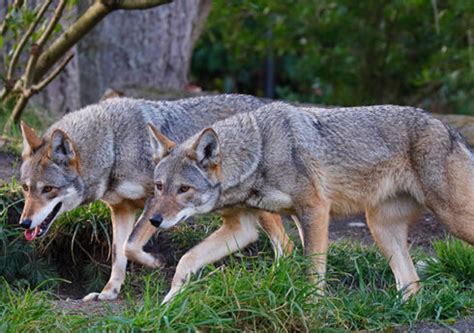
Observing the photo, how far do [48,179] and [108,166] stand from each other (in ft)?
1.75

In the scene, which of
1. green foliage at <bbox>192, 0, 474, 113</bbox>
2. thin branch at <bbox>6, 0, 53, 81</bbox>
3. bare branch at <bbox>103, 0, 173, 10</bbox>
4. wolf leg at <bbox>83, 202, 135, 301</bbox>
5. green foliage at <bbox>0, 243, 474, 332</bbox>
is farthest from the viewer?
green foliage at <bbox>192, 0, 474, 113</bbox>

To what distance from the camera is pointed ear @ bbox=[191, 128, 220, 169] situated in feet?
23.1

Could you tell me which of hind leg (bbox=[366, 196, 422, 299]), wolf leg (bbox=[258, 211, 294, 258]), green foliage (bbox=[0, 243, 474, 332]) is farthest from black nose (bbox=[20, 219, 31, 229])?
hind leg (bbox=[366, 196, 422, 299])

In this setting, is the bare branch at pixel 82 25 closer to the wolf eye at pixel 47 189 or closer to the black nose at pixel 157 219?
the wolf eye at pixel 47 189

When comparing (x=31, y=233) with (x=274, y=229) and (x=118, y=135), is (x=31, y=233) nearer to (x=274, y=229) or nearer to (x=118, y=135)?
(x=118, y=135)

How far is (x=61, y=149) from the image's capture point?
7699 mm

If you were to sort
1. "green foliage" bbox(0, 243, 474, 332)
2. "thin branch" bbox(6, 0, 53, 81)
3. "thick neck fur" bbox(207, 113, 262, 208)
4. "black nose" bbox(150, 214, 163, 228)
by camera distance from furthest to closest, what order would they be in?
"thin branch" bbox(6, 0, 53, 81), "thick neck fur" bbox(207, 113, 262, 208), "black nose" bbox(150, 214, 163, 228), "green foliage" bbox(0, 243, 474, 332)

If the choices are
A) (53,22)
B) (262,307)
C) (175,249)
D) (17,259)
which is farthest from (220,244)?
(53,22)

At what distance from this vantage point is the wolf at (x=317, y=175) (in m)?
7.12

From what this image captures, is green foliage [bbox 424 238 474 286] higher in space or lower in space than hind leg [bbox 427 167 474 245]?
lower

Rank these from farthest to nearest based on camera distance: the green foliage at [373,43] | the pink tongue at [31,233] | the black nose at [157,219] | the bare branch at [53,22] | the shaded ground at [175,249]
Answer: the green foliage at [373,43]
the bare branch at [53,22]
the pink tongue at [31,233]
the black nose at [157,219]
the shaded ground at [175,249]

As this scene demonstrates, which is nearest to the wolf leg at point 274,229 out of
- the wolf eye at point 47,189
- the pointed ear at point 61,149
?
the pointed ear at point 61,149

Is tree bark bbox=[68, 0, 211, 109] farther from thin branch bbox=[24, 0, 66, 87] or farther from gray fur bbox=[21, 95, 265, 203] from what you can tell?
gray fur bbox=[21, 95, 265, 203]

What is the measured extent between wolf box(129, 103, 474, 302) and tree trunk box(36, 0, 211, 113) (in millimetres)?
5860
